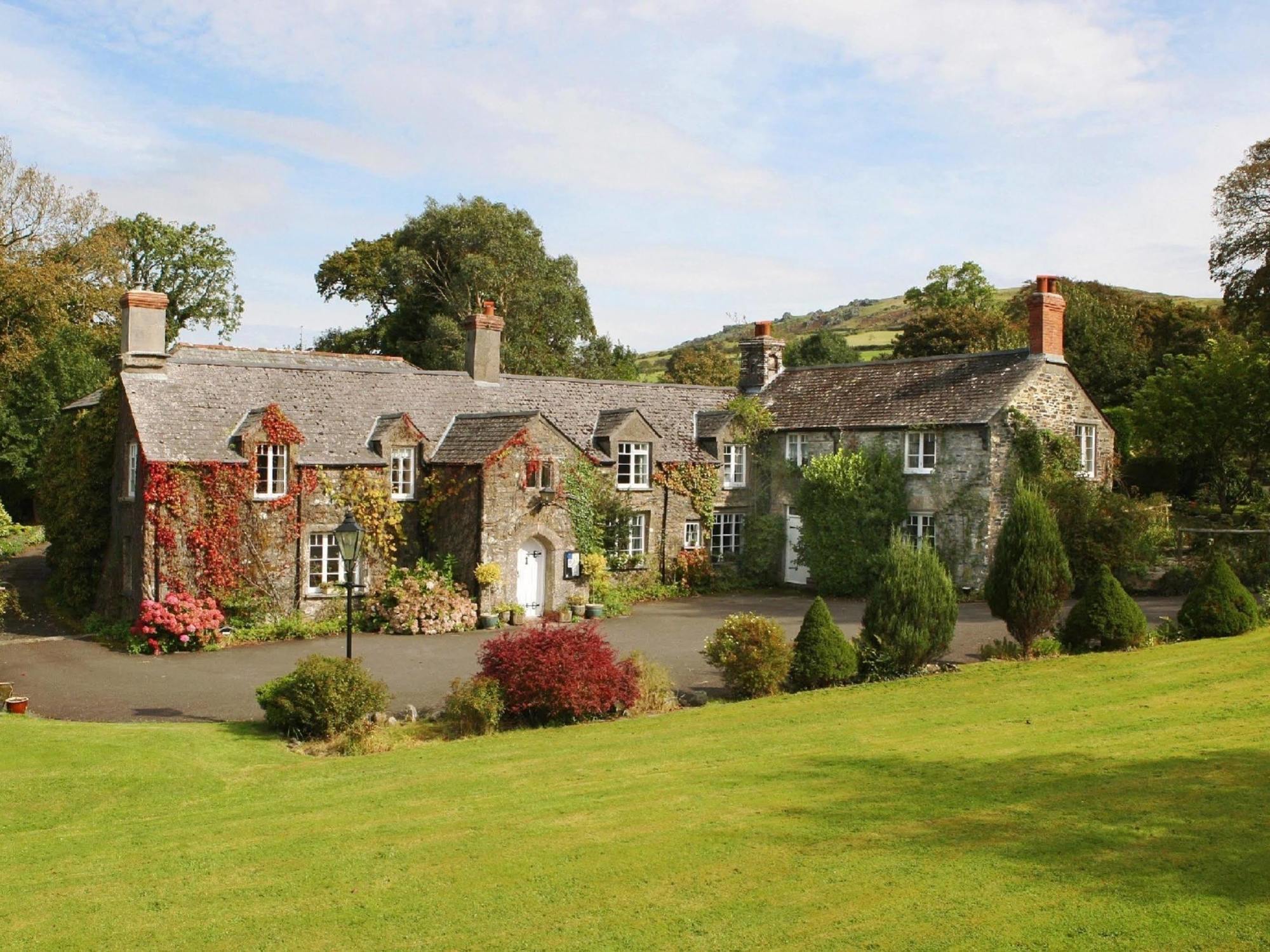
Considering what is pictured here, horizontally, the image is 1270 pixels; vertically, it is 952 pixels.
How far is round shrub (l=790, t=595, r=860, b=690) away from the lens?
21.6m

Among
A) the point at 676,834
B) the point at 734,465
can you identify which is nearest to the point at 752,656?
the point at 676,834

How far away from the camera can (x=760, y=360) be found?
136 ft

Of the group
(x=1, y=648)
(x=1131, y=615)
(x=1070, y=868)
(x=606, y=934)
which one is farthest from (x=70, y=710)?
(x=1131, y=615)

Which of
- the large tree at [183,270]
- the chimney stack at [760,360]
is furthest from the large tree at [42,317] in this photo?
the chimney stack at [760,360]

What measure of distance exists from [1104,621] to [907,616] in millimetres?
4622

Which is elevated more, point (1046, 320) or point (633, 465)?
point (1046, 320)

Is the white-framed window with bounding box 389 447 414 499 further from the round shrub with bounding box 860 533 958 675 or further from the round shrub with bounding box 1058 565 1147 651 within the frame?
the round shrub with bounding box 1058 565 1147 651

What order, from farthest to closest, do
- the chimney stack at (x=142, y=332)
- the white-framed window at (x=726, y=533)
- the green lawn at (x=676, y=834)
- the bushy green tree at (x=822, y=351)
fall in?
the bushy green tree at (x=822, y=351) < the white-framed window at (x=726, y=533) < the chimney stack at (x=142, y=332) < the green lawn at (x=676, y=834)

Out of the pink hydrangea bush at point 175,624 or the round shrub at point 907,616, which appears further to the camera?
the pink hydrangea bush at point 175,624

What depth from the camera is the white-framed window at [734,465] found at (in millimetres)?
38188

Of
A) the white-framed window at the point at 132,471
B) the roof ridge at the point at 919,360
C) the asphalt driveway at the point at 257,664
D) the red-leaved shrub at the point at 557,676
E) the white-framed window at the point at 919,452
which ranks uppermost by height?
the roof ridge at the point at 919,360

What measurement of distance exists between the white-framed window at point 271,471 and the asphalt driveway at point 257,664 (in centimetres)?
399

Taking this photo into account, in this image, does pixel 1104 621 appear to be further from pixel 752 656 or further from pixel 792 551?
pixel 792 551

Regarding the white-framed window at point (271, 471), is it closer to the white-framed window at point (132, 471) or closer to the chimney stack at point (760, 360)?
the white-framed window at point (132, 471)
